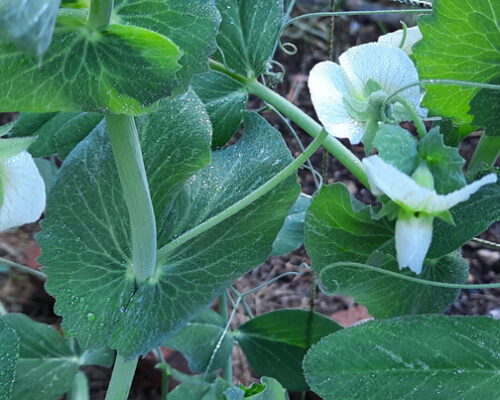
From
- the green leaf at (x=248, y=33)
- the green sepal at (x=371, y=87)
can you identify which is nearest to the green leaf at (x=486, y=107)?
the green sepal at (x=371, y=87)

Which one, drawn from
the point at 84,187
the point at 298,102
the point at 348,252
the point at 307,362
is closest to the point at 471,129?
the point at 348,252

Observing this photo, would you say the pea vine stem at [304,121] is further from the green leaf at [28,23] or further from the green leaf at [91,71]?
the green leaf at [28,23]

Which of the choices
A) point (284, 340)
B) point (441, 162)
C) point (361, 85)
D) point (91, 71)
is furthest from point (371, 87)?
point (284, 340)

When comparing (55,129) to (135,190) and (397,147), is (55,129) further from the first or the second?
(397,147)

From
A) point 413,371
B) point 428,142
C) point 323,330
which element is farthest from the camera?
point 323,330

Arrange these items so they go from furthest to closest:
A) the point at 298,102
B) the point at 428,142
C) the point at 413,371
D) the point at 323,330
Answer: the point at 298,102 < the point at 323,330 < the point at 413,371 < the point at 428,142

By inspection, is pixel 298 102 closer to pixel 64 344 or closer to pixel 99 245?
pixel 64 344

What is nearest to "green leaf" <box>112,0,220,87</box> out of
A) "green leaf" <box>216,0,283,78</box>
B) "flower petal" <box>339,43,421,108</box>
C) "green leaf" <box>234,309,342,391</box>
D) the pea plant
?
the pea plant
